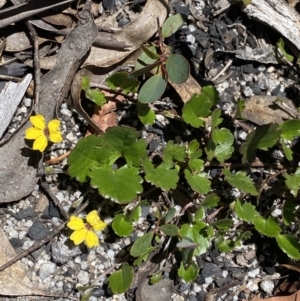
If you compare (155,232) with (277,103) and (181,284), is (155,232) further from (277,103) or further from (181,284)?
(277,103)

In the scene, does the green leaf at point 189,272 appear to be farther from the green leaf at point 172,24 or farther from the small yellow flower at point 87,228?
the green leaf at point 172,24

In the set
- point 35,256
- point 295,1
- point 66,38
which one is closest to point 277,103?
point 295,1

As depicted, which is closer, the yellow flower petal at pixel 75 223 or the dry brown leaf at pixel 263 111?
the yellow flower petal at pixel 75 223

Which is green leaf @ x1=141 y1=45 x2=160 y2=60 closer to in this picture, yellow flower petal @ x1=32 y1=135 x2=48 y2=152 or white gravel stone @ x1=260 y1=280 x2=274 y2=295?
yellow flower petal @ x1=32 y1=135 x2=48 y2=152

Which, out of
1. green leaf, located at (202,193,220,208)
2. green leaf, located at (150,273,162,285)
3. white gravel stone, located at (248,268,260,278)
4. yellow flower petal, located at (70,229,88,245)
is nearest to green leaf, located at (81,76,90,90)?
yellow flower petal, located at (70,229,88,245)

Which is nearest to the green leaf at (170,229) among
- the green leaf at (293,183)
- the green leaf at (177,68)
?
the green leaf at (293,183)

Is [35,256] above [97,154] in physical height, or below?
below
